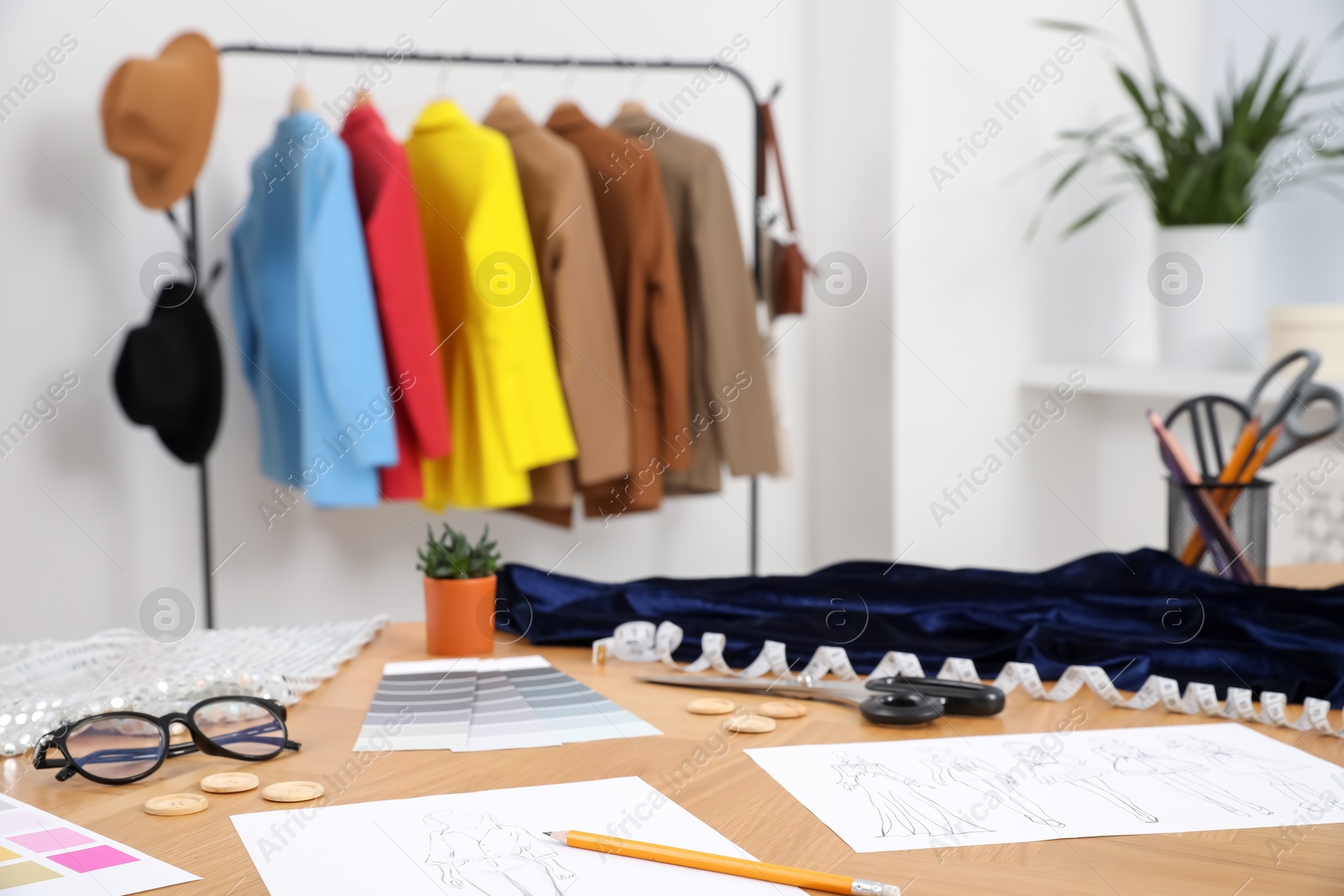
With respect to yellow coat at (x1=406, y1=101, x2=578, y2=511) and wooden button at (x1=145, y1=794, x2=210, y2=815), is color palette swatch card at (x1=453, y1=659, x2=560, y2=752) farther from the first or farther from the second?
yellow coat at (x1=406, y1=101, x2=578, y2=511)

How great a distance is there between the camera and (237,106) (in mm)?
2410

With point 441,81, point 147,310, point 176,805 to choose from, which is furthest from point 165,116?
point 176,805

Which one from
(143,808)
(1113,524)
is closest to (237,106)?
(143,808)

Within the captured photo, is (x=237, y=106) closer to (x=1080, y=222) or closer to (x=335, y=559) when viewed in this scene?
(x=335, y=559)

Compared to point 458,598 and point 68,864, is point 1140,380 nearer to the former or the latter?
point 458,598

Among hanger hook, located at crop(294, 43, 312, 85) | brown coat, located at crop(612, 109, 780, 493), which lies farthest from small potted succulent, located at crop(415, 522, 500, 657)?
hanger hook, located at crop(294, 43, 312, 85)

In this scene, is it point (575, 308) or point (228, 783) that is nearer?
point (228, 783)

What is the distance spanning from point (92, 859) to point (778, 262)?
2069 millimetres

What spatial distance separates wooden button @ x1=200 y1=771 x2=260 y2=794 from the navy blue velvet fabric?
418 millimetres

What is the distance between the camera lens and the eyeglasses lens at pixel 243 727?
33.2 inches

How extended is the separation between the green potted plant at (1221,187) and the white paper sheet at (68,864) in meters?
2.36

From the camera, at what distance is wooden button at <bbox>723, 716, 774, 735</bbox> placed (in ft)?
2.95

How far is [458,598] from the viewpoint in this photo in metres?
1.11

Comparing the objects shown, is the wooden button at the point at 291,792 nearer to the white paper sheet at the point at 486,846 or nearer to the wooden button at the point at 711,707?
the white paper sheet at the point at 486,846
